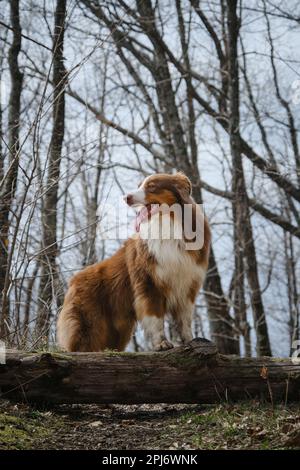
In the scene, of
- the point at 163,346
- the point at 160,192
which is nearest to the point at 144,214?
the point at 160,192

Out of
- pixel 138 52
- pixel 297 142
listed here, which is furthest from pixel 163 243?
pixel 297 142

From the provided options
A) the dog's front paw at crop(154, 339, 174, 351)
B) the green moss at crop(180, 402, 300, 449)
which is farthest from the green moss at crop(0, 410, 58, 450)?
the dog's front paw at crop(154, 339, 174, 351)

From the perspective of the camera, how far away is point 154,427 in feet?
18.1

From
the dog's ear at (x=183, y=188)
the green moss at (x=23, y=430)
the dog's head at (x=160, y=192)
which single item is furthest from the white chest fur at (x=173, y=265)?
the green moss at (x=23, y=430)

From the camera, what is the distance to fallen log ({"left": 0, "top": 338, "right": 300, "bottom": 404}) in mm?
5527

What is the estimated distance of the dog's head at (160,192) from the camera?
21.4ft

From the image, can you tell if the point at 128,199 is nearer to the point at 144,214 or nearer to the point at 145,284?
the point at 144,214

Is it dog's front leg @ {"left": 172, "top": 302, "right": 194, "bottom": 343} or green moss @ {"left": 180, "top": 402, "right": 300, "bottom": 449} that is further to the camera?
dog's front leg @ {"left": 172, "top": 302, "right": 194, "bottom": 343}

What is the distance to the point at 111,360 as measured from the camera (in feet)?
18.5

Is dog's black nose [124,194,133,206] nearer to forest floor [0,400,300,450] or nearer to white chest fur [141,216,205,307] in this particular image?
white chest fur [141,216,205,307]

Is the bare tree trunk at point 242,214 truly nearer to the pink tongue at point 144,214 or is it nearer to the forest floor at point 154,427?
the pink tongue at point 144,214

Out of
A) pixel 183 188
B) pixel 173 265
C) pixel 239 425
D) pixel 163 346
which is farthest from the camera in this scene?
pixel 183 188

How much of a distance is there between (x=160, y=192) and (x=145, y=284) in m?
0.98

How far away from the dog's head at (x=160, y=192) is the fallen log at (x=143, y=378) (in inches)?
A: 66.3
